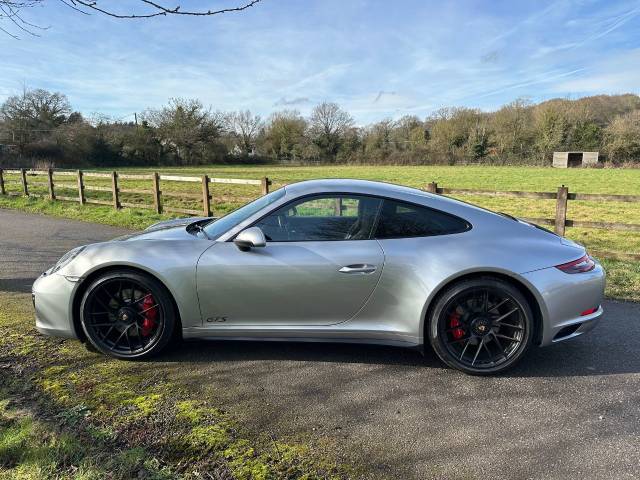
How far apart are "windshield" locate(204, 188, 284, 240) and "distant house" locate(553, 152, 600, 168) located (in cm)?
7504

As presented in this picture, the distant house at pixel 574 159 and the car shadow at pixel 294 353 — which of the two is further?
the distant house at pixel 574 159

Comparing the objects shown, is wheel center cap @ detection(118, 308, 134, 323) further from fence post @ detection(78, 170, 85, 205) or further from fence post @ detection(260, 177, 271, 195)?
fence post @ detection(78, 170, 85, 205)

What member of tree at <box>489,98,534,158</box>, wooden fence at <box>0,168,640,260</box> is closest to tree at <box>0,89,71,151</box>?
wooden fence at <box>0,168,640,260</box>

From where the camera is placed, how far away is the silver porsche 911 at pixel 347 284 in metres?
3.17

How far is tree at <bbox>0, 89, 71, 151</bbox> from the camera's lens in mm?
45188

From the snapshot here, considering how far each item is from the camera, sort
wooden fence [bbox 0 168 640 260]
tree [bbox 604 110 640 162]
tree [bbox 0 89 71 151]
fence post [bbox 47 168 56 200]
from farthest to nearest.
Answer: tree [bbox 604 110 640 162]
tree [bbox 0 89 71 151]
fence post [bbox 47 168 56 200]
wooden fence [bbox 0 168 640 260]

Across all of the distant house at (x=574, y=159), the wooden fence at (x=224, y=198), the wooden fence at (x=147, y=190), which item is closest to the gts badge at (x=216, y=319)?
the wooden fence at (x=224, y=198)

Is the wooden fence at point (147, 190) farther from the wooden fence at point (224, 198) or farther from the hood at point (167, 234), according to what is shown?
the hood at point (167, 234)

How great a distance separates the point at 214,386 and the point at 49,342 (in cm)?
164

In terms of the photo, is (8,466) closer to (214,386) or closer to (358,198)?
(214,386)

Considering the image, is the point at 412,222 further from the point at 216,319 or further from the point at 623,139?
the point at 623,139

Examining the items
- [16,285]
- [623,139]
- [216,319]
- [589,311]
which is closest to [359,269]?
[216,319]

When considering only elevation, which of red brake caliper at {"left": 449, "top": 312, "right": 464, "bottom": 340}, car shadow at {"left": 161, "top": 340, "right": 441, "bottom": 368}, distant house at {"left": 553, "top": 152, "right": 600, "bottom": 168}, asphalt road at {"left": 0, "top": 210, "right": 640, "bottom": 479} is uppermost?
distant house at {"left": 553, "top": 152, "right": 600, "bottom": 168}

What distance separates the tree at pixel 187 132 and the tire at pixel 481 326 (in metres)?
63.3
